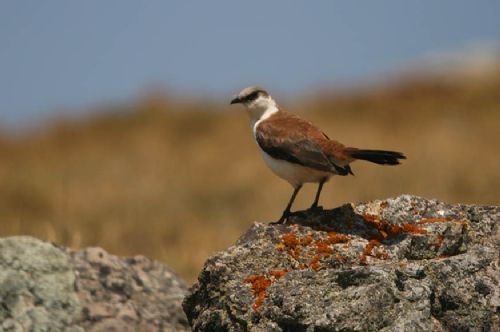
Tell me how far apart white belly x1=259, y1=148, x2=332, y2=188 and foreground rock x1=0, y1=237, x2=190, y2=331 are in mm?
1357

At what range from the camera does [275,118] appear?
705 centimetres

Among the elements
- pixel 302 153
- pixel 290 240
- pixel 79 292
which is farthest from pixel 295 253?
pixel 79 292

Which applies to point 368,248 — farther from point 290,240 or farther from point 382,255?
point 290,240

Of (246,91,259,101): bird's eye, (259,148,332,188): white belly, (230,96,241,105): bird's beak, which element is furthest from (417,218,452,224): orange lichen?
(230,96,241,105): bird's beak

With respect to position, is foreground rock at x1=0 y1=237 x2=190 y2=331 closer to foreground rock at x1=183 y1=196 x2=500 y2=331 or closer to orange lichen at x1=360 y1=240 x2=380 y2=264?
foreground rock at x1=183 y1=196 x2=500 y2=331

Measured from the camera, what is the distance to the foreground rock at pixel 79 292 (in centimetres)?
631

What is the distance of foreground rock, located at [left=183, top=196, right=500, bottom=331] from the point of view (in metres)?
4.52

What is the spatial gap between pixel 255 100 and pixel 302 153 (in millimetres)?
1191

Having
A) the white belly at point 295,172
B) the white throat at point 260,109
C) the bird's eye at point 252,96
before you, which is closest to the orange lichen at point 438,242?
the white belly at point 295,172

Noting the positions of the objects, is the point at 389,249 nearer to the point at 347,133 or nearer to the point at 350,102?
the point at 347,133

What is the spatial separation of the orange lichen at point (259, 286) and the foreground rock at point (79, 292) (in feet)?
6.06

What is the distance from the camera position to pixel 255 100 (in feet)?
24.5

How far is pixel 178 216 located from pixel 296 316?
32.1 feet

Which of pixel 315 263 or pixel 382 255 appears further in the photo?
pixel 382 255
